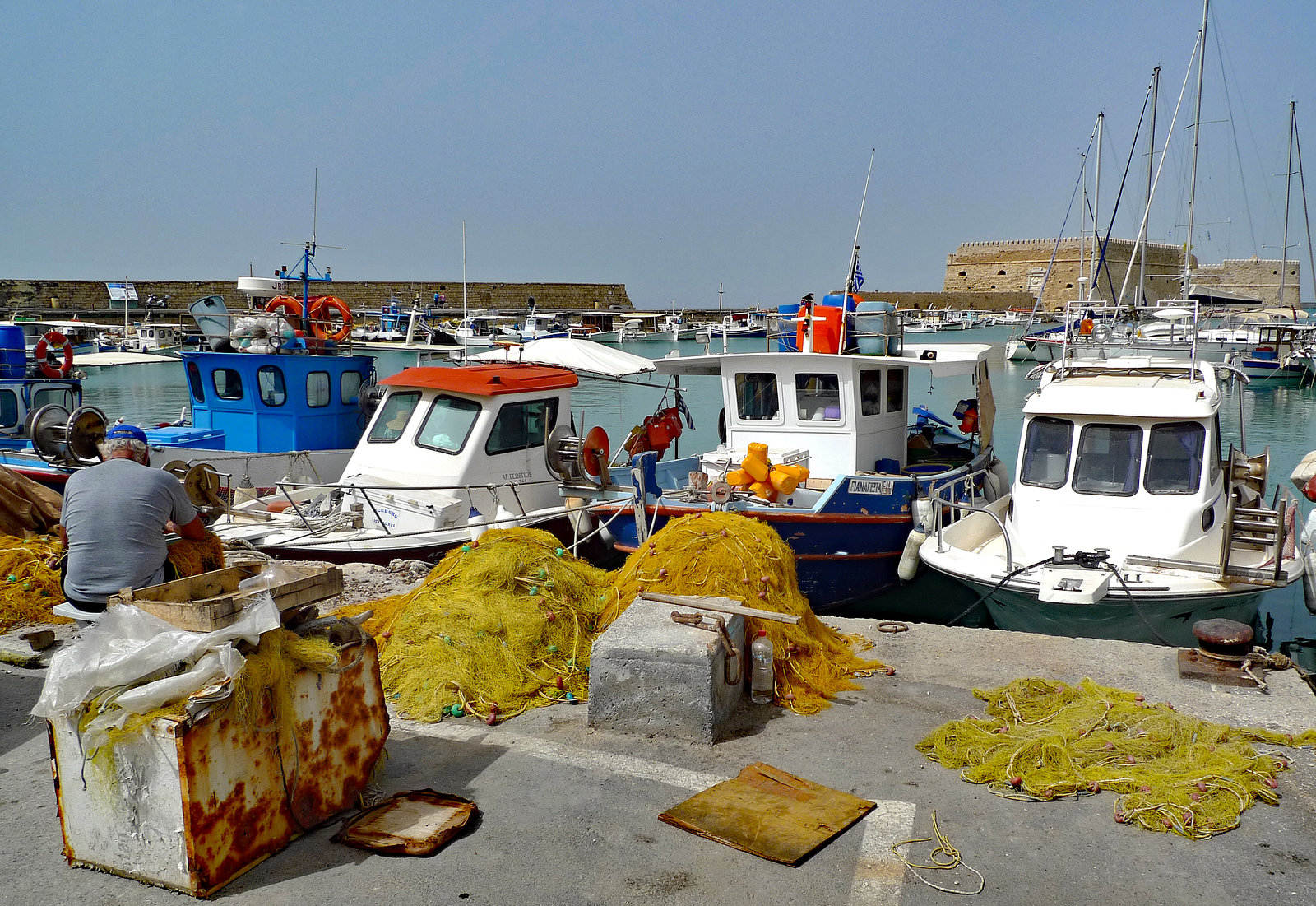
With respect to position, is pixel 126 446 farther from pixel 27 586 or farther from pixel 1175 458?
pixel 1175 458

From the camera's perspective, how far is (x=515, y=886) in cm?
333

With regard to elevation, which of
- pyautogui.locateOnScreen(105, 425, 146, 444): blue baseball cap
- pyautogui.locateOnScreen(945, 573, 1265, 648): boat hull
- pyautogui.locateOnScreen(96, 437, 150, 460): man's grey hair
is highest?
pyautogui.locateOnScreen(105, 425, 146, 444): blue baseball cap

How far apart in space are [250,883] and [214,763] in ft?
1.58

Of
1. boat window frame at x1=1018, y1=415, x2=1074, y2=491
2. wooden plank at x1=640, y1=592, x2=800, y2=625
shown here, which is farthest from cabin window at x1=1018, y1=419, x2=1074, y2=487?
wooden plank at x1=640, y1=592, x2=800, y2=625

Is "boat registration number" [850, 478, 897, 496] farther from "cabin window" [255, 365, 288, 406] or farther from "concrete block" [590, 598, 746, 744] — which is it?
"cabin window" [255, 365, 288, 406]

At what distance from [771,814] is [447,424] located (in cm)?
705

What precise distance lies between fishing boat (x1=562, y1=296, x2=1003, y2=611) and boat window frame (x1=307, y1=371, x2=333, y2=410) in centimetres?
370

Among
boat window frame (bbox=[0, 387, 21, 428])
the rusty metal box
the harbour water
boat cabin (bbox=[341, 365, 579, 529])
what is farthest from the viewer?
boat window frame (bbox=[0, 387, 21, 428])

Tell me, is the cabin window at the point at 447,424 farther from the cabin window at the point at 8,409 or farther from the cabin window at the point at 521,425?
the cabin window at the point at 8,409

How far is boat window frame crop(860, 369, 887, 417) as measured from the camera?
1038 cm

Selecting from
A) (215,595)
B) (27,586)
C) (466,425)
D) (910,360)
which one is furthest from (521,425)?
(215,595)

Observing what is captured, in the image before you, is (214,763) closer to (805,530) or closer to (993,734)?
(993,734)

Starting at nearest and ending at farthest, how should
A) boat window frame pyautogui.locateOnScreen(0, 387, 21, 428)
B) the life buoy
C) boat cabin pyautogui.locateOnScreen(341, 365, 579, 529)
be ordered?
boat cabin pyautogui.locateOnScreen(341, 365, 579, 529) → boat window frame pyautogui.locateOnScreen(0, 387, 21, 428) → the life buoy

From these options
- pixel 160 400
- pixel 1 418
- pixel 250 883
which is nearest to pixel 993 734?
pixel 250 883
